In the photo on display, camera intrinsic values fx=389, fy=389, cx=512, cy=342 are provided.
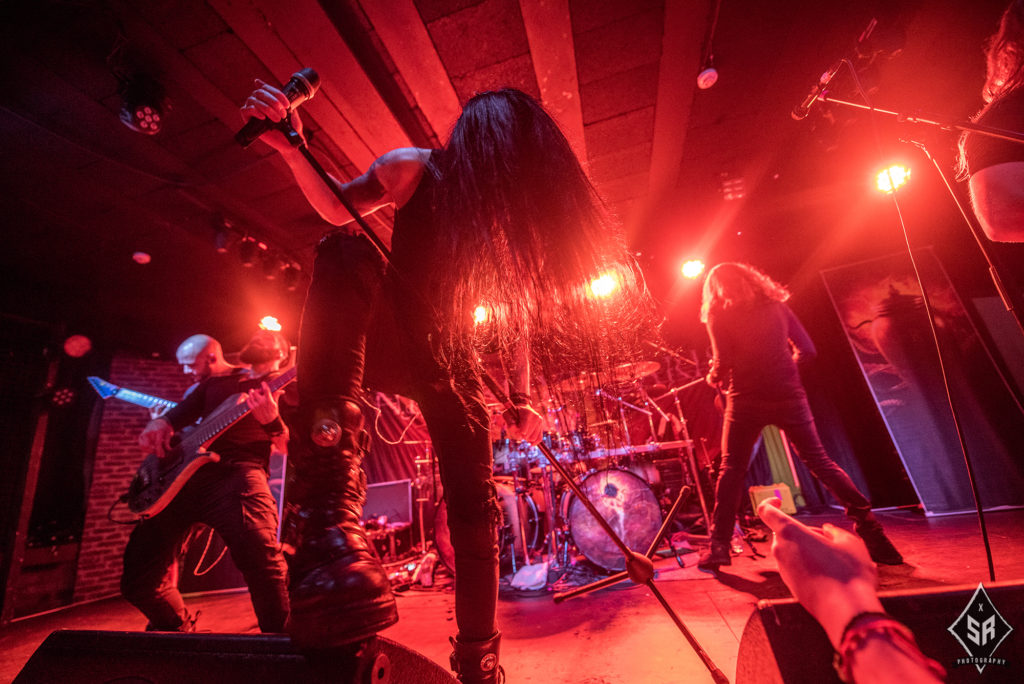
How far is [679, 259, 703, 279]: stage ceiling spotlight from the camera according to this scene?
7.14 m

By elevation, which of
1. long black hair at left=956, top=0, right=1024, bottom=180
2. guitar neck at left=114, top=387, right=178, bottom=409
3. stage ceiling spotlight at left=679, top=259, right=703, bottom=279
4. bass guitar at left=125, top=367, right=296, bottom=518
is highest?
stage ceiling spotlight at left=679, top=259, right=703, bottom=279

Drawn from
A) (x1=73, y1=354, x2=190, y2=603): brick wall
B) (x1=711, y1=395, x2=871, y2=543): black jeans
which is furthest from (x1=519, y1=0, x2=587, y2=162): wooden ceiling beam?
(x1=73, y1=354, x2=190, y2=603): brick wall

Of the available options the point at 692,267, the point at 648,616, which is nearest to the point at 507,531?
the point at 648,616

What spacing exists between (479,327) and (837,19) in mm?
5800

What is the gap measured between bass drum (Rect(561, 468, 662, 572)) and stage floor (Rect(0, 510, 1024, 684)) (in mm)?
431

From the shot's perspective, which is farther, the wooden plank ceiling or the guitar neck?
the guitar neck

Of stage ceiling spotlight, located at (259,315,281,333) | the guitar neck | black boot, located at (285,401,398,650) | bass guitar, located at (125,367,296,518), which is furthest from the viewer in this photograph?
stage ceiling spotlight, located at (259,315,281,333)

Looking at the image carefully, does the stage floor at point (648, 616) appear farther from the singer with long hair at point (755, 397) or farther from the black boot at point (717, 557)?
the singer with long hair at point (755, 397)

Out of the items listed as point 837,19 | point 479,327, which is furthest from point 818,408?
point 479,327

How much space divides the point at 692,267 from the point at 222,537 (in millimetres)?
7439

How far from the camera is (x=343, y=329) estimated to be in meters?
1.07

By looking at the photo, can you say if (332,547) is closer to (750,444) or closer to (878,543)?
(750,444)

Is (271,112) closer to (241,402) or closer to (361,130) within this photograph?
(241,402)

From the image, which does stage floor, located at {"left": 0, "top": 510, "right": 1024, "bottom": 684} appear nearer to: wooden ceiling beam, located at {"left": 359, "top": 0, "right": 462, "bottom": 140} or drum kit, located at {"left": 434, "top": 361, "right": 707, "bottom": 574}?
drum kit, located at {"left": 434, "top": 361, "right": 707, "bottom": 574}
